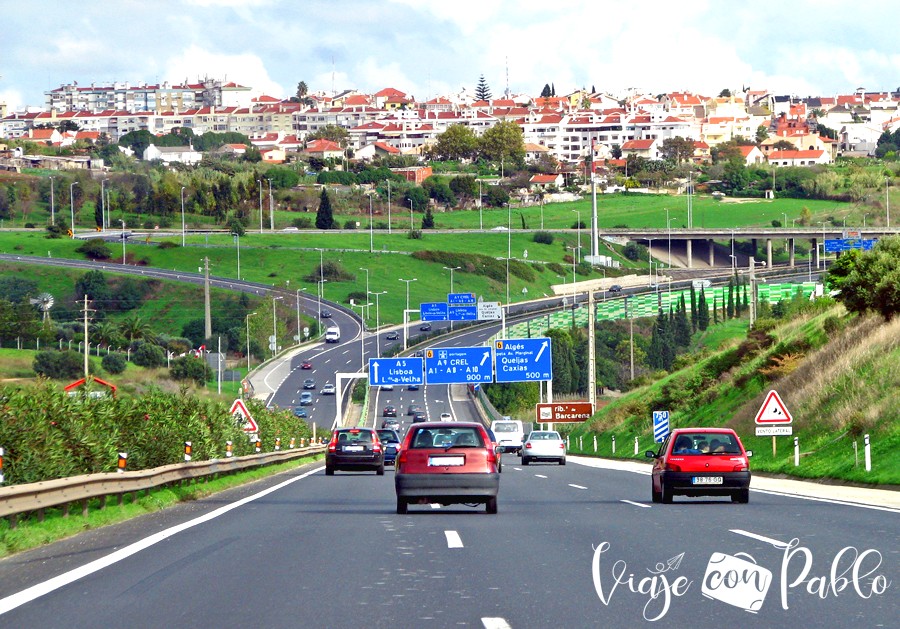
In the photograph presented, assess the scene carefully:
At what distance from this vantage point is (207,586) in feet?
38.5

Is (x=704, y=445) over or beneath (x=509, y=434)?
over

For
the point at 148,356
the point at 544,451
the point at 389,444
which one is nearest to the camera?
the point at 544,451

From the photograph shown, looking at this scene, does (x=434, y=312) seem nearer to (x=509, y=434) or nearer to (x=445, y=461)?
(x=509, y=434)

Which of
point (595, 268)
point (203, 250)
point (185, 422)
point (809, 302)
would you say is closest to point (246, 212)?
point (203, 250)

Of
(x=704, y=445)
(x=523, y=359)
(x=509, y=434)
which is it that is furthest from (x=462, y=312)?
(x=704, y=445)

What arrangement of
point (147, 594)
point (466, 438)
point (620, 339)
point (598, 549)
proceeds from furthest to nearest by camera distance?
point (620, 339), point (466, 438), point (598, 549), point (147, 594)

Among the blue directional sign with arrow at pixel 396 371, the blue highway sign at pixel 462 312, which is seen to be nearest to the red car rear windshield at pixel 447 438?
the blue directional sign with arrow at pixel 396 371

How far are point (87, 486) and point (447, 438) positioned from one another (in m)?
5.39

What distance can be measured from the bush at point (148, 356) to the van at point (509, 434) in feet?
105

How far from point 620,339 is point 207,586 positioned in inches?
4445

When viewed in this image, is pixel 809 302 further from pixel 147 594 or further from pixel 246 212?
pixel 246 212

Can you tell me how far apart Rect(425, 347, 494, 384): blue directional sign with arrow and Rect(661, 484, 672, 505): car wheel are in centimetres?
5045

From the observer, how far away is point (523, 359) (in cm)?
7444

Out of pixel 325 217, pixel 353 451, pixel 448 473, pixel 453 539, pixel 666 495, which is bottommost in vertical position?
pixel 353 451
